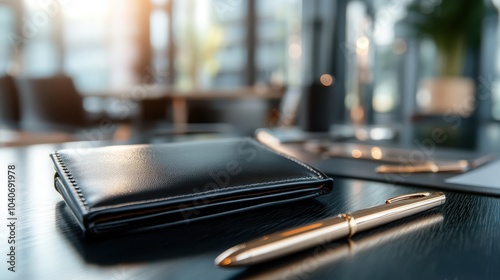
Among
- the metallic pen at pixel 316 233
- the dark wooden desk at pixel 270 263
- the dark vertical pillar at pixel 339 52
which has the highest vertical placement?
the dark vertical pillar at pixel 339 52

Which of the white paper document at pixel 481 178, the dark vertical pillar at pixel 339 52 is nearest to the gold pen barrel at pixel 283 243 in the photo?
the white paper document at pixel 481 178

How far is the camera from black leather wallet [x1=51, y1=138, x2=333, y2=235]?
0.80 ft

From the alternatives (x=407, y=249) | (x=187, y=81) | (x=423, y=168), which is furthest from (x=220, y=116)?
(x=407, y=249)

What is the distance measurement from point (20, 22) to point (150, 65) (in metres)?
1.55

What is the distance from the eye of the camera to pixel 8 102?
2.66 meters

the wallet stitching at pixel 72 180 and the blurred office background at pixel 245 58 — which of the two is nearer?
the wallet stitching at pixel 72 180

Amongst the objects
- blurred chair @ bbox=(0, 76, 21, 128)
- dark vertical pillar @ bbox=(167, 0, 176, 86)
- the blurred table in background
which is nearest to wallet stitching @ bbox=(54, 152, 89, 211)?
the blurred table in background

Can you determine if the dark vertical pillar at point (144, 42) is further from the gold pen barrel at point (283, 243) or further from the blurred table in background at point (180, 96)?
the gold pen barrel at point (283, 243)

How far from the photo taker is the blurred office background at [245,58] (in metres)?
2.86

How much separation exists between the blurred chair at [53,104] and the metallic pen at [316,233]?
2313mm

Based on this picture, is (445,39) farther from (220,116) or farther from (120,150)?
(120,150)

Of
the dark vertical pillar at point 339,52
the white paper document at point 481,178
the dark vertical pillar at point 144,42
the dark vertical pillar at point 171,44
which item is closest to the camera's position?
the white paper document at point 481,178

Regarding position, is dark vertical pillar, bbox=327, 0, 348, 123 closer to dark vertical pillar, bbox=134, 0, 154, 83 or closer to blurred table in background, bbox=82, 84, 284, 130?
blurred table in background, bbox=82, 84, 284, 130

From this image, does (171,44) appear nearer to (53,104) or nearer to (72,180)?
(53,104)
